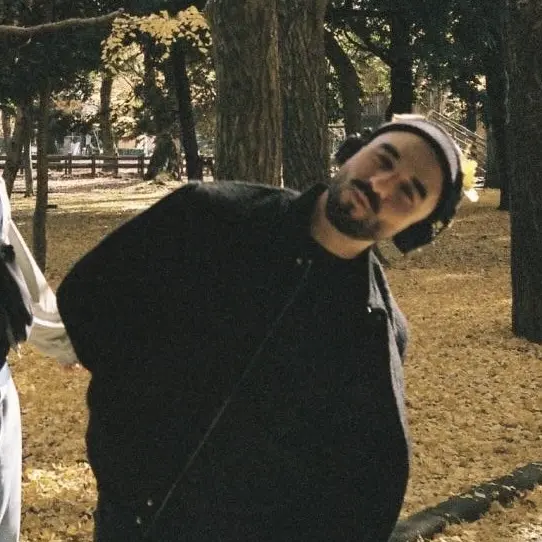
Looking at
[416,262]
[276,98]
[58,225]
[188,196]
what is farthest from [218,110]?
[58,225]

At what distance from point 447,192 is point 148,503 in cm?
93

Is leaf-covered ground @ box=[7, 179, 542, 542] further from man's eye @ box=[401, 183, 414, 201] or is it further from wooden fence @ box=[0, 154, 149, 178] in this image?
wooden fence @ box=[0, 154, 149, 178]

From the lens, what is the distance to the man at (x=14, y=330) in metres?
2.39

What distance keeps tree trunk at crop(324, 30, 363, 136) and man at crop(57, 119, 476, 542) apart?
15.5 metres

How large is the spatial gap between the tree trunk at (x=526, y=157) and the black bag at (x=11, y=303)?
20.5ft

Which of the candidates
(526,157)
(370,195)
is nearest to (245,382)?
(370,195)

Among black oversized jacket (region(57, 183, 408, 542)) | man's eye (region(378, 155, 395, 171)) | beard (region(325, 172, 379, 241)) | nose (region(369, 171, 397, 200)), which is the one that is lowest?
black oversized jacket (region(57, 183, 408, 542))

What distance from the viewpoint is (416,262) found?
1367 cm

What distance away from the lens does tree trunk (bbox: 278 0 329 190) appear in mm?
9930

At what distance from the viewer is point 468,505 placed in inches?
173

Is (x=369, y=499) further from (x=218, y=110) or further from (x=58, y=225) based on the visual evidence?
(x=58, y=225)

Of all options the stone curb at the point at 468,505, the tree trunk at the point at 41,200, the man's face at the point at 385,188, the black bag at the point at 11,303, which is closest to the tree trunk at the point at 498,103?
the tree trunk at the point at 41,200

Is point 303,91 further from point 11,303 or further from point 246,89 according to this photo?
point 11,303

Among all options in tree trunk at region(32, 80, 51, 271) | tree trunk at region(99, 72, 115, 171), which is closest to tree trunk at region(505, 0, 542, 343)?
tree trunk at region(32, 80, 51, 271)
